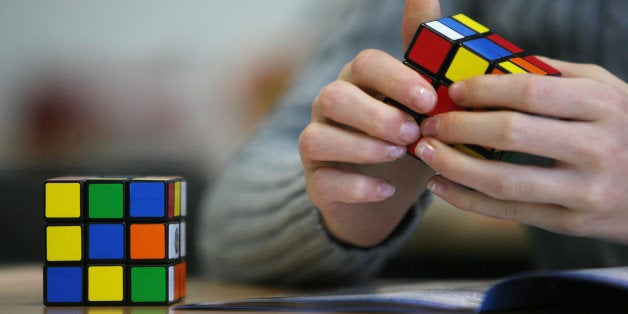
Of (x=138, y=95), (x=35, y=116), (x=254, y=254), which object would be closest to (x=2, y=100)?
(x=35, y=116)

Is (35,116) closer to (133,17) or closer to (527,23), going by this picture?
(133,17)

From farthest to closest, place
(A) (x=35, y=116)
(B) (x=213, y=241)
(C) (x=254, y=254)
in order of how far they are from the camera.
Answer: (A) (x=35, y=116), (B) (x=213, y=241), (C) (x=254, y=254)

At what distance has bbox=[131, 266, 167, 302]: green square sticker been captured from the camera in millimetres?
650

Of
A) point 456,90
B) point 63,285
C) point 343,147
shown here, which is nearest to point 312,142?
point 343,147

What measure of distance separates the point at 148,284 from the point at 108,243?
0.05 metres

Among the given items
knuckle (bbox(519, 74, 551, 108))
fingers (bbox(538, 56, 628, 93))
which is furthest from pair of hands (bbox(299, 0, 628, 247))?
fingers (bbox(538, 56, 628, 93))

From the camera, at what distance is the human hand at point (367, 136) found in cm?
62

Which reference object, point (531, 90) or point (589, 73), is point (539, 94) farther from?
point (589, 73)

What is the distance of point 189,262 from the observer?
1.46 meters

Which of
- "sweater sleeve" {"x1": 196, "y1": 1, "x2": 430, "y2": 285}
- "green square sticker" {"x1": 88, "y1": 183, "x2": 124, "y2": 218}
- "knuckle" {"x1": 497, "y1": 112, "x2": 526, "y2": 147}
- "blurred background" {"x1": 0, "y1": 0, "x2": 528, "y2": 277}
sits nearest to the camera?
"knuckle" {"x1": 497, "y1": 112, "x2": 526, "y2": 147}

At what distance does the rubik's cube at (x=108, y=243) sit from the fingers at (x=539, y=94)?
11.5 inches

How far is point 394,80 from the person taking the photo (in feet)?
2.02

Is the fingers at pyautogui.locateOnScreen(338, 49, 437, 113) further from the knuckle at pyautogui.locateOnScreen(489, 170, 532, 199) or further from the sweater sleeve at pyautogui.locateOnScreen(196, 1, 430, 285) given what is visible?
the sweater sleeve at pyautogui.locateOnScreen(196, 1, 430, 285)

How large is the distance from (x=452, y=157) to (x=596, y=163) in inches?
4.5
